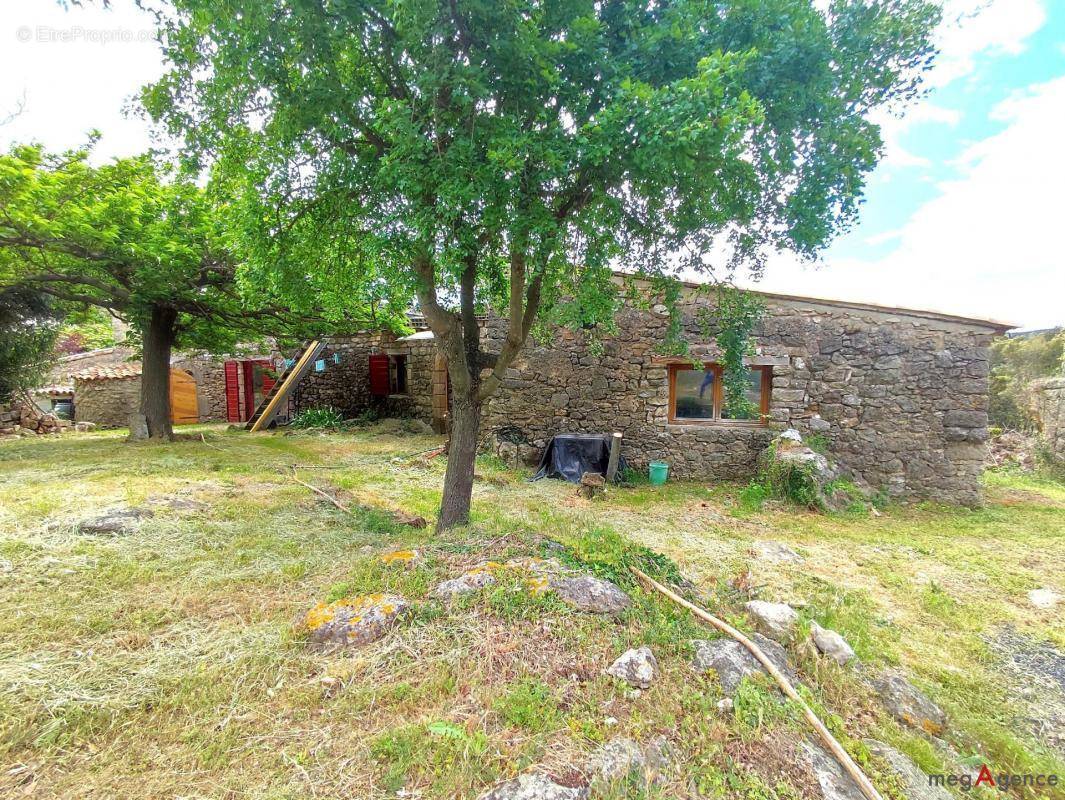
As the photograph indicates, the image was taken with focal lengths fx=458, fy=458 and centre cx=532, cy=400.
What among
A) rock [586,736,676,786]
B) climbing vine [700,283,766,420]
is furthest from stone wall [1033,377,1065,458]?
rock [586,736,676,786]

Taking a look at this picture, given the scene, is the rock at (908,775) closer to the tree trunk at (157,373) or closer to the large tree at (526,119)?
the large tree at (526,119)

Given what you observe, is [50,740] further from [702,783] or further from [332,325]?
[332,325]

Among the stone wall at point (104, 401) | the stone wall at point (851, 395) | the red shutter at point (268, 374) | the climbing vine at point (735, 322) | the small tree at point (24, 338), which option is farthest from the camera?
the red shutter at point (268, 374)

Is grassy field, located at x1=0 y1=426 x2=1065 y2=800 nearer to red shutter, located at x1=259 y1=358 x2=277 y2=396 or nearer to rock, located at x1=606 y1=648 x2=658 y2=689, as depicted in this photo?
rock, located at x1=606 y1=648 x2=658 y2=689

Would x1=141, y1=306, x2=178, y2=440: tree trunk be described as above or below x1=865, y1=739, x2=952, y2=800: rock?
above

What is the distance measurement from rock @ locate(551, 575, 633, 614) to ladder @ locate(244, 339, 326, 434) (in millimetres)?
12355

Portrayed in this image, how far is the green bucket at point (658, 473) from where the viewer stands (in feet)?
24.9

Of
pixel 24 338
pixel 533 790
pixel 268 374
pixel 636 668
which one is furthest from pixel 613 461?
pixel 24 338

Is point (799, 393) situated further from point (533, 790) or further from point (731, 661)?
point (533, 790)

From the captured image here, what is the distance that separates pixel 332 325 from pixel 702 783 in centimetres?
1043

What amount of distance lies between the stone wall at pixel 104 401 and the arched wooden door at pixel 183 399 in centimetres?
106

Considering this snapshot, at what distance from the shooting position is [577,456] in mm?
7836

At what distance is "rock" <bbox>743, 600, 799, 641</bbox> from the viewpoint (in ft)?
9.11

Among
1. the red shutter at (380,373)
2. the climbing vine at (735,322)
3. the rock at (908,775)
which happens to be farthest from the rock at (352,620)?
the red shutter at (380,373)
